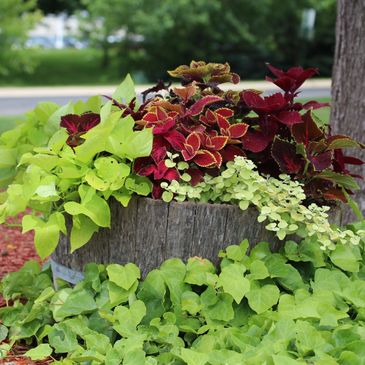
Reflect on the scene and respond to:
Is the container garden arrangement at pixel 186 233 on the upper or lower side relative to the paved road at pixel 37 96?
upper

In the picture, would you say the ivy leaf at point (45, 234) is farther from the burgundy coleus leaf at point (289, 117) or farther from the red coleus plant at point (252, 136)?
the burgundy coleus leaf at point (289, 117)

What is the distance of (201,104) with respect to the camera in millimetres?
3191

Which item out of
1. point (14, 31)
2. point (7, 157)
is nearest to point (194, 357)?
point (7, 157)

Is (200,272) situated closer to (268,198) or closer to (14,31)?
(268,198)

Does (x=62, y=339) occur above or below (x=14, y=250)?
above

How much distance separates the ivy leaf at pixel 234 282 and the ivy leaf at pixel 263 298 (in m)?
0.07

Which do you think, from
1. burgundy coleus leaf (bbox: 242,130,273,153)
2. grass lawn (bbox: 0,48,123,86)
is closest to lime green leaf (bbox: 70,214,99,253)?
burgundy coleus leaf (bbox: 242,130,273,153)

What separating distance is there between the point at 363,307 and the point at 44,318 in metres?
1.39

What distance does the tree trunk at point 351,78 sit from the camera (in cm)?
437

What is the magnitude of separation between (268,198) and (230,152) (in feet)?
1.07

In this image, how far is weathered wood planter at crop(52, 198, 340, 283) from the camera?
9.79 feet

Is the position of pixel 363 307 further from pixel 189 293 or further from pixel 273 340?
pixel 189 293

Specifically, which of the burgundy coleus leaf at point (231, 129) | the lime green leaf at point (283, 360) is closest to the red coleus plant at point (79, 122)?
the burgundy coleus leaf at point (231, 129)

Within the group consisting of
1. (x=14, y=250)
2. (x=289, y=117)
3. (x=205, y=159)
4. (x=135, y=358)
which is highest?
(x=289, y=117)
